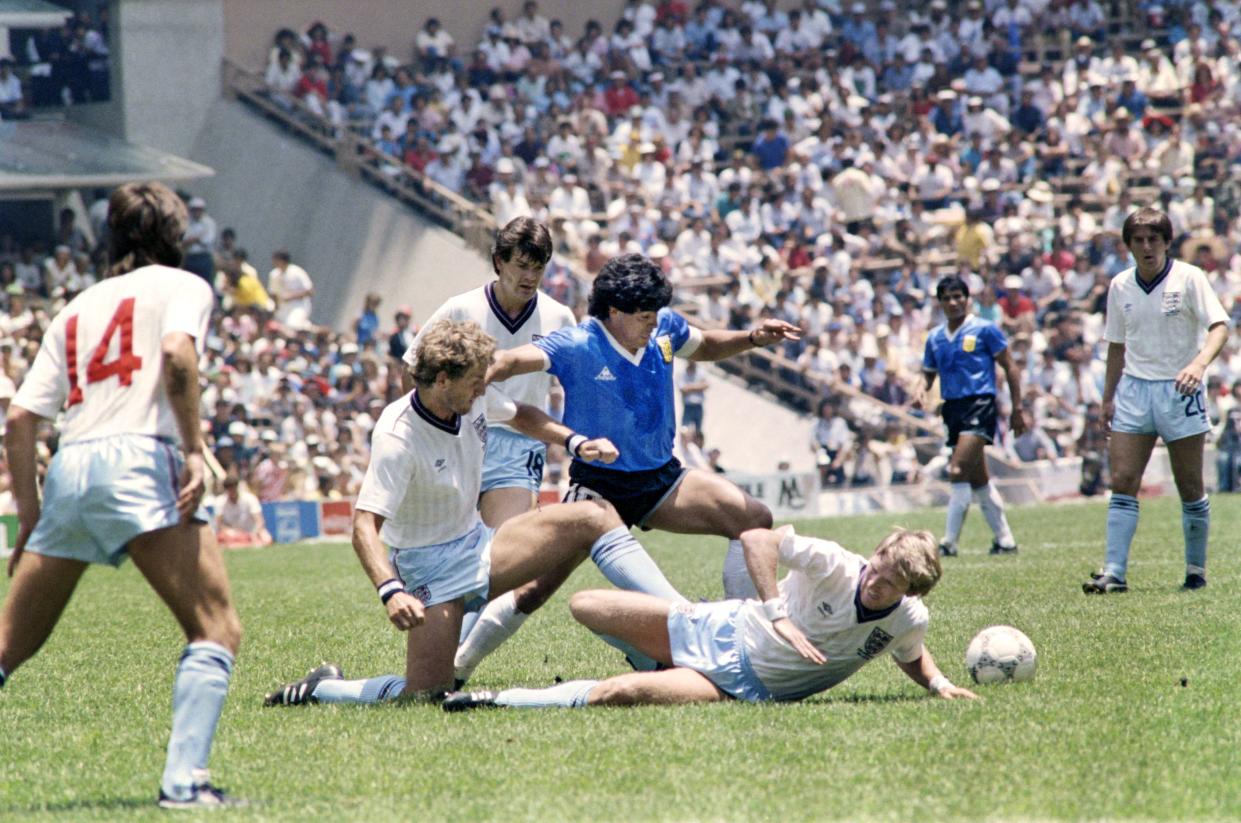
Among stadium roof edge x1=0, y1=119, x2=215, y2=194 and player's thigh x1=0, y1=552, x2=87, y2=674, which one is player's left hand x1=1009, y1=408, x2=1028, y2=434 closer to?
player's thigh x1=0, y1=552, x2=87, y2=674

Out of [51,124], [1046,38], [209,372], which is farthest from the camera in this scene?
[1046,38]

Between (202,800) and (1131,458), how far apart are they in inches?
281

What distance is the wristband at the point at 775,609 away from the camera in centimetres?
668

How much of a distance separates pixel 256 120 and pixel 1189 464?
20848mm

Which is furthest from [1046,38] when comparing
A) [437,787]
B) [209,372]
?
[437,787]

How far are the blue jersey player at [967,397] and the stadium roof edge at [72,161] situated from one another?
14.7 meters

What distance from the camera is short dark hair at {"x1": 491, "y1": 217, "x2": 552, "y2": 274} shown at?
834 centimetres

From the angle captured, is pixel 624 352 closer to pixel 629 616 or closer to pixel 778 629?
pixel 629 616

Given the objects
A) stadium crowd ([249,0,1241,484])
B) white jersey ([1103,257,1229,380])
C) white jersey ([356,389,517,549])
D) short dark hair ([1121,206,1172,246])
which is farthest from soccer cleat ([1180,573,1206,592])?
stadium crowd ([249,0,1241,484])

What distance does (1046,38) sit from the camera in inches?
1273

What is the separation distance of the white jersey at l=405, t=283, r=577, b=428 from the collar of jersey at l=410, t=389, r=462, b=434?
61.2 inches

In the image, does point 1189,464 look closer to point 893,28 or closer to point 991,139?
point 991,139

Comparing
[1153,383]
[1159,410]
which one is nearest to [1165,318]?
[1153,383]

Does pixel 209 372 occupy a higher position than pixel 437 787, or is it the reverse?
pixel 437 787
